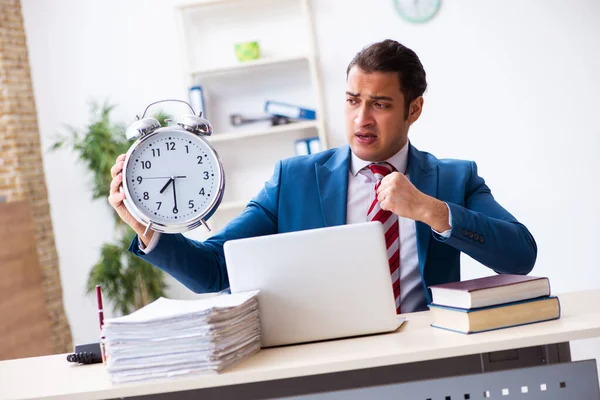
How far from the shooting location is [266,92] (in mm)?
4977

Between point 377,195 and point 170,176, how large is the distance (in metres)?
0.63

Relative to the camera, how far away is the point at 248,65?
15.7ft

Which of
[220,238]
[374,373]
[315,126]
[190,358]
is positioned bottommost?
[374,373]

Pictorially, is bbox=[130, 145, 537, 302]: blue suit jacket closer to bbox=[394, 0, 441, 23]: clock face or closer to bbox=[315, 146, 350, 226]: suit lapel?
bbox=[315, 146, 350, 226]: suit lapel

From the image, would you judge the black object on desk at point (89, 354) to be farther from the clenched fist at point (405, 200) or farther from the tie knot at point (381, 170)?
the tie knot at point (381, 170)

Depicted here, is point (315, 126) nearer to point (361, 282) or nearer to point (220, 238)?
point (220, 238)

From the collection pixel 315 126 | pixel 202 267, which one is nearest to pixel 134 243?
pixel 202 267

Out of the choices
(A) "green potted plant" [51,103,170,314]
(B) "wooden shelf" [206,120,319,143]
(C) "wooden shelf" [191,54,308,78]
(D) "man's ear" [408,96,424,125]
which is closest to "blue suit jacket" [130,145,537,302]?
(D) "man's ear" [408,96,424,125]

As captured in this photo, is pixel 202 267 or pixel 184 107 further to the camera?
pixel 184 107

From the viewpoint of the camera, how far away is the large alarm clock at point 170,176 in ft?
6.04

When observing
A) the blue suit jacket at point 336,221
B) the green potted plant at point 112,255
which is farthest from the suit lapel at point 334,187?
the green potted plant at point 112,255

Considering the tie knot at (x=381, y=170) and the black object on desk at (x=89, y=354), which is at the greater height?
the tie knot at (x=381, y=170)

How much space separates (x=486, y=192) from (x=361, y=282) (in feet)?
2.80

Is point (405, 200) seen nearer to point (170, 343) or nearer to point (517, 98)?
point (170, 343)
